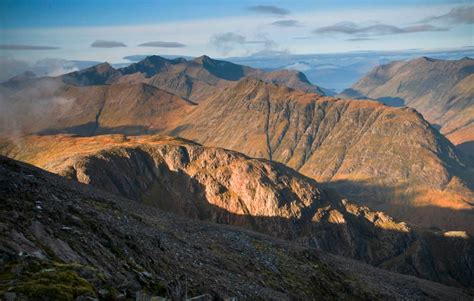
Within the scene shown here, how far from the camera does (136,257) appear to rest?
82.4m

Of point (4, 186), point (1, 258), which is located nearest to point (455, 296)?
point (4, 186)

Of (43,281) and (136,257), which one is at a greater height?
(43,281)

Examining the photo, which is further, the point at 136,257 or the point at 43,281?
the point at 136,257

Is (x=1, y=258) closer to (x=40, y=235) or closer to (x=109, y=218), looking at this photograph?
(x=40, y=235)

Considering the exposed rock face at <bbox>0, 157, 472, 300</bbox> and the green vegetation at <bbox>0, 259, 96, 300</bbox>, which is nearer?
the green vegetation at <bbox>0, 259, 96, 300</bbox>

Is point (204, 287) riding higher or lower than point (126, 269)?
lower

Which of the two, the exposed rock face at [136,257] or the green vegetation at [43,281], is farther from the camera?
the exposed rock face at [136,257]

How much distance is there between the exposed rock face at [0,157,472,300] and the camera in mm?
48000

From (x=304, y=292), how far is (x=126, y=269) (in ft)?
213

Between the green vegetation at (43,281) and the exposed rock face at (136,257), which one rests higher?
the green vegetation at (43,281)

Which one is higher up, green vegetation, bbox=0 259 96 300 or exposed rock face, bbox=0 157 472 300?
green vegetation, bbox=0 259 96 300

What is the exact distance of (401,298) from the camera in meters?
162

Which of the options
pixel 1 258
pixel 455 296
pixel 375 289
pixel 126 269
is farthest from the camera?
pixel 455 296

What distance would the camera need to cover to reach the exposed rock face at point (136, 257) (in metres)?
48.0
